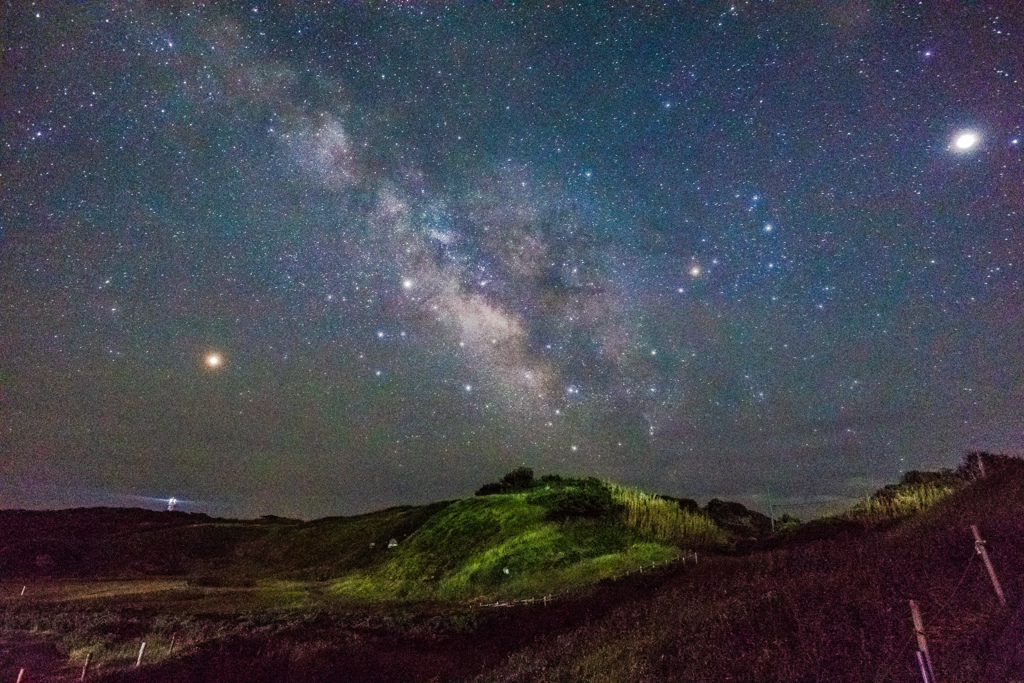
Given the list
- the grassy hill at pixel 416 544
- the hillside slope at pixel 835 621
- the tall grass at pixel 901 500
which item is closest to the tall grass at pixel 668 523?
the grassy hill at pixel 416 544

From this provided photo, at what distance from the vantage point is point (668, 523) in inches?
1470

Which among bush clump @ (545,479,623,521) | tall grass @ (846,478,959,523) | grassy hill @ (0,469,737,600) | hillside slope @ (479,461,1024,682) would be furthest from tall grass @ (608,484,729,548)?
hillside slope @ (479,461,1024,682)

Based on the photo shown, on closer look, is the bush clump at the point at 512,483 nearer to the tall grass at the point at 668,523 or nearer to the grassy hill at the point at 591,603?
the grassy hill at the point at 591,603

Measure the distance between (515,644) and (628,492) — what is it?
26306 mm

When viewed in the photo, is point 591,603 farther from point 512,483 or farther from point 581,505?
point 512,483

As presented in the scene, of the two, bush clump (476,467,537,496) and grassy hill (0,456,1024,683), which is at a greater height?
bush clump (476,467,537,496)

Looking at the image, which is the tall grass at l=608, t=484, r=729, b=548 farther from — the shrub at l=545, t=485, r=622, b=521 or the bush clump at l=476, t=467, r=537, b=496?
the bush clump at l=476, t=467, r=537, b=496

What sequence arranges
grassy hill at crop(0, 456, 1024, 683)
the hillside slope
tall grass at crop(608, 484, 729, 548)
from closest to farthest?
1. the hillside slope
2. grassy hill at crop(0, 456, 1024, 683)
3. tall grass at crop(608, 484, 729, 548)

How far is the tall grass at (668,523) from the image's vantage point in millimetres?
34875

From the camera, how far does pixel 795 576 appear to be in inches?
683

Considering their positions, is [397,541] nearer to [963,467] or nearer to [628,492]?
[628,492]

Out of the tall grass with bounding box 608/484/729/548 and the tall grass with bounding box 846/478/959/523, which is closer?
the tall grass with bounding box 846/478/959/523

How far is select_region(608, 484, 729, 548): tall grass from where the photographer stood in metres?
34.9

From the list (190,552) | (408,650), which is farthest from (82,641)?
(190,552)
